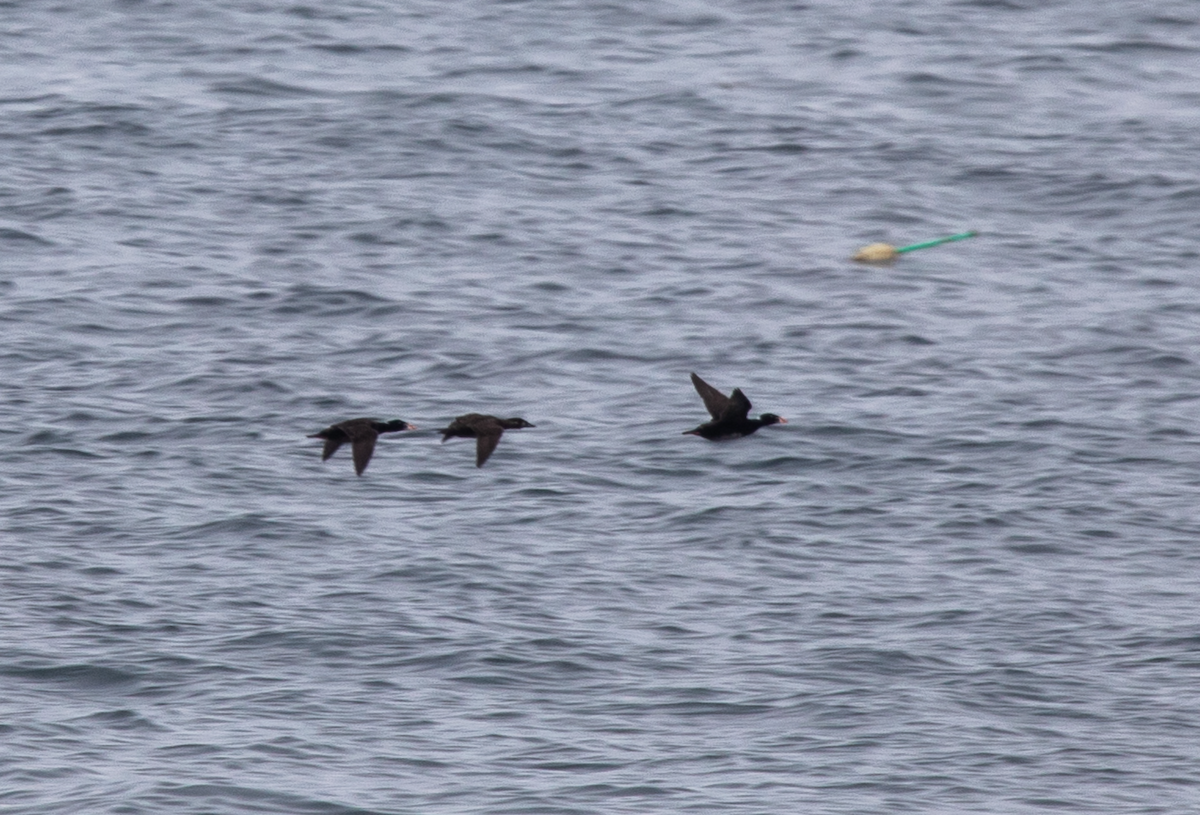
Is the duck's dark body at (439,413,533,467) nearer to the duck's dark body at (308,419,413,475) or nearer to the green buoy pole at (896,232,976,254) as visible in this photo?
the duck's dark body at (308,419,413,475)

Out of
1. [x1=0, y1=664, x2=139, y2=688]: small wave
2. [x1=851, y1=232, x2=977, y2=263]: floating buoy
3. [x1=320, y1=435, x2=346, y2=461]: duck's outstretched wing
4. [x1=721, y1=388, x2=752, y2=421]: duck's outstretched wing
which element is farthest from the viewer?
[x1=851, y1=232, x2=977, y2=263]: floating buoy

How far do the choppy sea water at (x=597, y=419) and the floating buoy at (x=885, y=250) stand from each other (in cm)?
22

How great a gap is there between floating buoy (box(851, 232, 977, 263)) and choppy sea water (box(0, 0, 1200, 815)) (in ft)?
0.73

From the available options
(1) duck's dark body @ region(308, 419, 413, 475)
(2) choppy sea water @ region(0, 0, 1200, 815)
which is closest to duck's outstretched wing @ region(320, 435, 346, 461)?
(1) duck's dark body @ region(308, 419, 413, 475)

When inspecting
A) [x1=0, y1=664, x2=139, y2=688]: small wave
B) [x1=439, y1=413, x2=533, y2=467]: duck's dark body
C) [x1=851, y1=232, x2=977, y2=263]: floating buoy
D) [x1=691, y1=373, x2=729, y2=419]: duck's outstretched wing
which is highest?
[x1=439, y1=413, x2=533, y2=467]: duck's dark body

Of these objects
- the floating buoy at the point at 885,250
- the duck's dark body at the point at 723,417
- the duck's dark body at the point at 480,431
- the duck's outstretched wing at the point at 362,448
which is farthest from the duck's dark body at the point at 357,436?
the floating buoy at the point at 885,250

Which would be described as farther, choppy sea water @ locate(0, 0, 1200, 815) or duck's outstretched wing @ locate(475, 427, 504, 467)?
choppy sea water @ locate(0, 0, 1200, 815)

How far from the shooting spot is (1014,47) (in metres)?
29.5

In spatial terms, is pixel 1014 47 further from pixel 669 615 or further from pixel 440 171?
pixel 669 615

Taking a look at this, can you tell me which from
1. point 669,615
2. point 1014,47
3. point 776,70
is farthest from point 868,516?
point 1014,47

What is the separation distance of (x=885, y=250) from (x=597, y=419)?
509 centimetres

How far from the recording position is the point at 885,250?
22031 millimetres

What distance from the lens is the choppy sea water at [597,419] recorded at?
13.7 meters

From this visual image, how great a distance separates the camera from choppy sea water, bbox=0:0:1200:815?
13.7 meters
